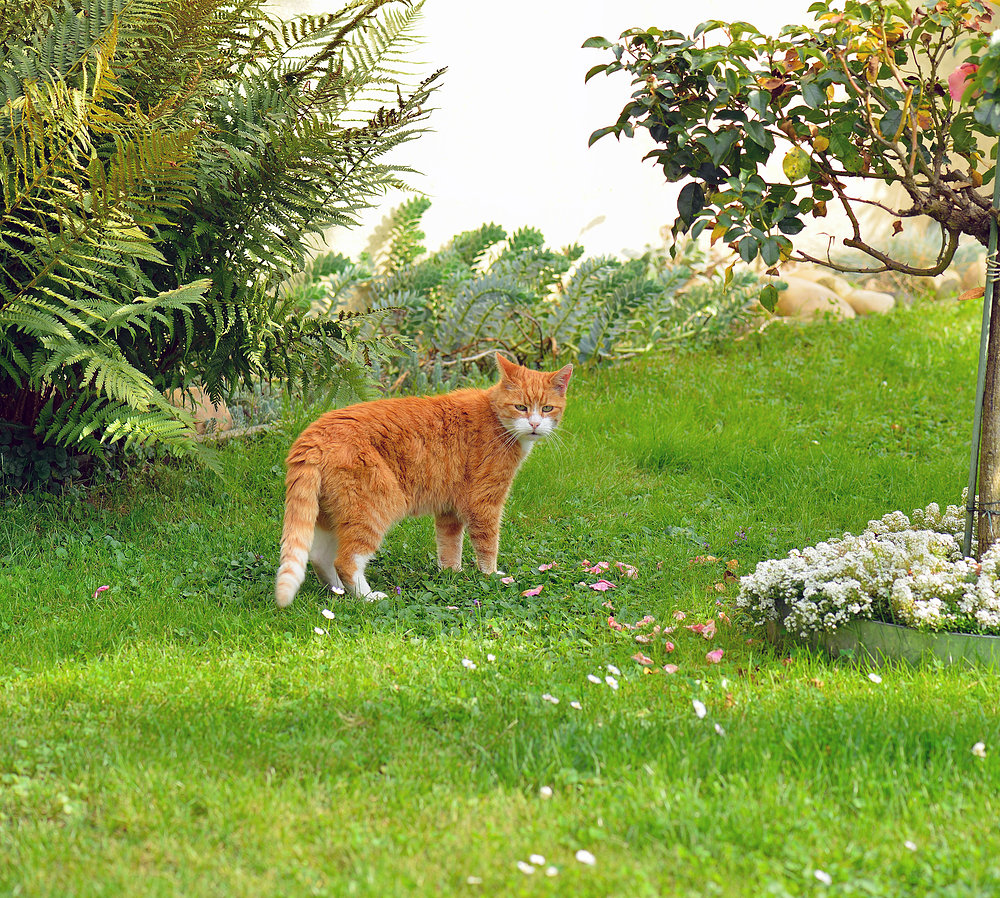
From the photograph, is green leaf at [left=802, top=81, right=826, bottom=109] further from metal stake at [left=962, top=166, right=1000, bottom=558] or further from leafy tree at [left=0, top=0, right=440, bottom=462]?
leafy tree at [left=0, top=0, right=440, bottom=462]

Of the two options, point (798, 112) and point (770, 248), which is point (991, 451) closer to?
point (770, 248)

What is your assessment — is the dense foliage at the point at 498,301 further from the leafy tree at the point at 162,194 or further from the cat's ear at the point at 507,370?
the cat's ear at the point at 507,370

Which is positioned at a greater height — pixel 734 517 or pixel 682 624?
pixel 734 517

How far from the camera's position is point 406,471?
4.14 meters

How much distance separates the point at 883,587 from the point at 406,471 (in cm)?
196

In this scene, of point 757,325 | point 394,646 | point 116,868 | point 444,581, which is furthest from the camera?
point 757,325

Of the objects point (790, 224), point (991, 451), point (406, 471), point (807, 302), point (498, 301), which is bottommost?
point (406, 471)

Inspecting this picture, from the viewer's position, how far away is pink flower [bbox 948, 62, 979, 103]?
10.7 ft

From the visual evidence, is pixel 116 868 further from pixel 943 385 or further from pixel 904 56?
pixel 943 385

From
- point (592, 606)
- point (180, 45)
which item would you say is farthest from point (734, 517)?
point (180, 45)

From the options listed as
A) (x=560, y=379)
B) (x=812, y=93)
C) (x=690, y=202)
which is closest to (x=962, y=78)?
(x=812, y=93)

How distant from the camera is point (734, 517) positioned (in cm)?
503

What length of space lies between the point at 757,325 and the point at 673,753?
6223 millimetres

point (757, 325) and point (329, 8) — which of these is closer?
point (329, 8)
